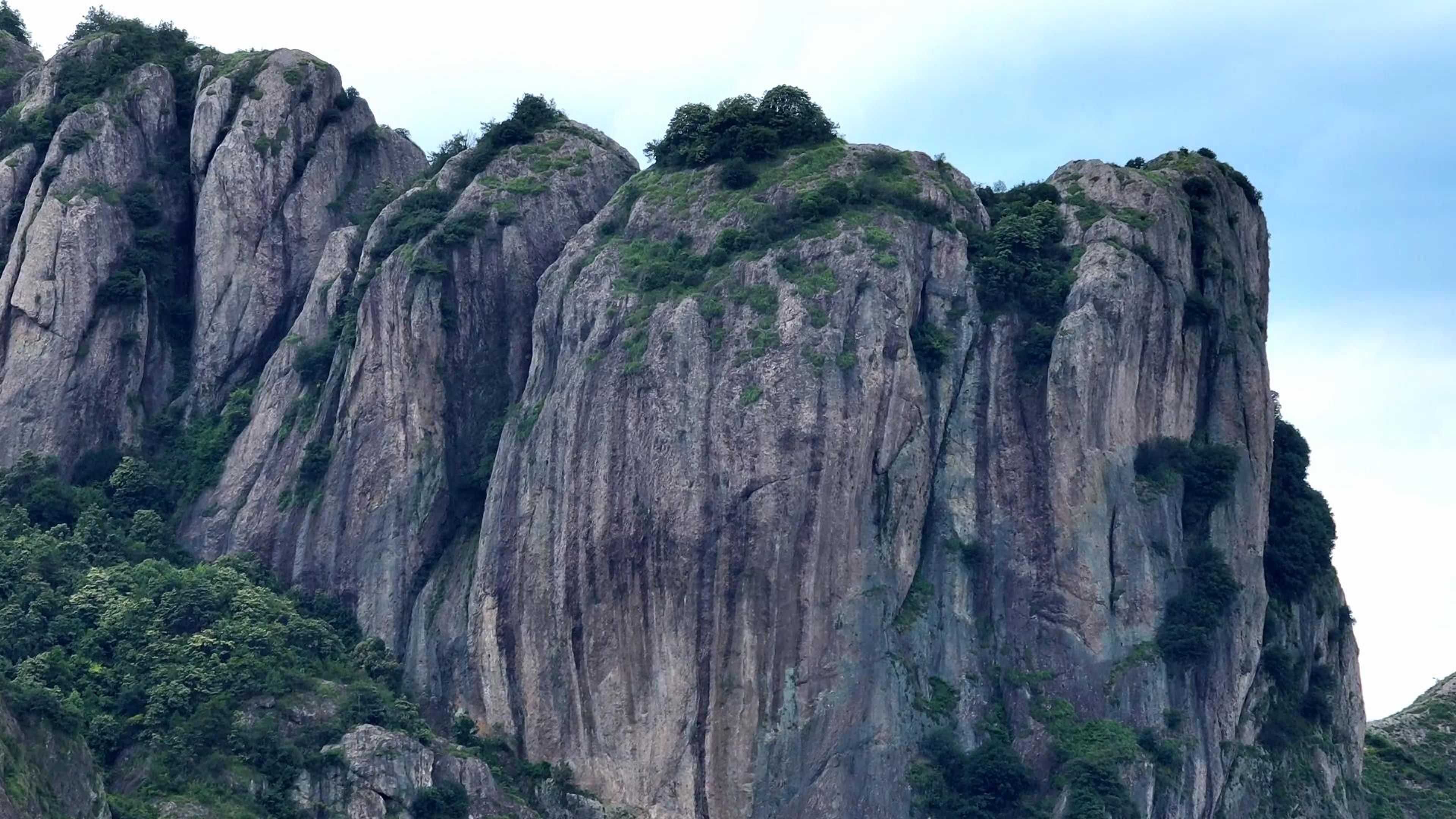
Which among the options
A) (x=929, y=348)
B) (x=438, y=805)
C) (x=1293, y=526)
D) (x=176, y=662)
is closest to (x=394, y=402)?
(x=176, y=662)

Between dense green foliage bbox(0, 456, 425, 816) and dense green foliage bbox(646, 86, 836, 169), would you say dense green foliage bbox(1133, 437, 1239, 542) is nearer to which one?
dense green foliage bbox(646, 86, 836, 169)

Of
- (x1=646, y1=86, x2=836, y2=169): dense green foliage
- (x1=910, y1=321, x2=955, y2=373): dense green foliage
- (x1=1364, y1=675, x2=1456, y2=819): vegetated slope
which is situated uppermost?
(x1=646, y1=86, x2=836, y2=169): dense green foliage

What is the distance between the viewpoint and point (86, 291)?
3878 inches

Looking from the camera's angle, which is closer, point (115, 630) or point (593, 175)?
point (115, 630)

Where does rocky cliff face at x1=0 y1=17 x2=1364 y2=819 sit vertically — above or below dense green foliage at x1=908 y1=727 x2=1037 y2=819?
above

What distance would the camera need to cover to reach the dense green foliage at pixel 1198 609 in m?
87.6

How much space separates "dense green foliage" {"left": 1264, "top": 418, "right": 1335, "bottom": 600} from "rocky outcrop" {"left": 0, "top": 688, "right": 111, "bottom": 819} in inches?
1751

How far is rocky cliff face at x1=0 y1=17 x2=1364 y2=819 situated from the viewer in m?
83.6

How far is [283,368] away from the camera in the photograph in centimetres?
9788

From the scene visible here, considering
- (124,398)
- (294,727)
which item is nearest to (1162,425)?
(294,727)

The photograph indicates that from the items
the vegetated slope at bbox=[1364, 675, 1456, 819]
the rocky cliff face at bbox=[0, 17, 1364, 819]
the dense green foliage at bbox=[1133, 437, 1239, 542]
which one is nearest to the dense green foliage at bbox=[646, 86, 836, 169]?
the rocky cliff face at bbox=[0, 17, 1364, 819]

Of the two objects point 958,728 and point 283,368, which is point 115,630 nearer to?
point 283,368

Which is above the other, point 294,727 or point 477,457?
point 477,457

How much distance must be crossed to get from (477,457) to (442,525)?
10.1 feet
